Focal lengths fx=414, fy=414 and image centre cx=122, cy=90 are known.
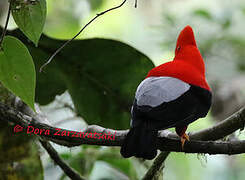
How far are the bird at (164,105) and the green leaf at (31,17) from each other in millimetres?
434

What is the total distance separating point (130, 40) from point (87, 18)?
75 cm

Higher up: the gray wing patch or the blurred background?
the gray wing patch

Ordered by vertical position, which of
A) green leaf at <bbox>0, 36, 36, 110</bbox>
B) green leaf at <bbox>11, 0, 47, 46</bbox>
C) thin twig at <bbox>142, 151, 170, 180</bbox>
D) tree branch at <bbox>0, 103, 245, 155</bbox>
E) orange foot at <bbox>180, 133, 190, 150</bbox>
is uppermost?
green leaf at <bbox>11, 0, 47, 46</bbox>

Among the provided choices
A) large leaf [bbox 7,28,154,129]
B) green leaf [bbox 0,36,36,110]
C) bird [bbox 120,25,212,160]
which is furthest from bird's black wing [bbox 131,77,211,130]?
large leaf [bbox 7,28,154,129]

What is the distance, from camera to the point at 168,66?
5.42 ft

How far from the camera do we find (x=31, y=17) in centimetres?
136

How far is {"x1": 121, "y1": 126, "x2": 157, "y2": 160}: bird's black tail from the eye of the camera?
1.40 meters

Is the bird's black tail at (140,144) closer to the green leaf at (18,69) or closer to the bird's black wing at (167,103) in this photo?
the bird's black wing at (167,103)

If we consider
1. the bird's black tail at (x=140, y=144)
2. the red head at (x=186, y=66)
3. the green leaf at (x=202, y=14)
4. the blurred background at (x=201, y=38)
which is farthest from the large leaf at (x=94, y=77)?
the green leaf at (x=202, y=14)

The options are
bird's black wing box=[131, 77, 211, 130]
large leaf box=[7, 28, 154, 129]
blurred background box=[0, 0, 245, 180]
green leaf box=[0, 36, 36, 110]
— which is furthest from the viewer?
blurred background box=[0, 0, 245, 180]

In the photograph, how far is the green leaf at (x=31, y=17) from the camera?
1.35 meters

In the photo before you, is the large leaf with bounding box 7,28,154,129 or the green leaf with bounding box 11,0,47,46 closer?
the green leaf with bounding box 11,0,47,46

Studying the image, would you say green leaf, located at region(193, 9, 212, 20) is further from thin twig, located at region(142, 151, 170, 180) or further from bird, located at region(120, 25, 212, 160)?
thin twig, located at region(142, 151, 170, 180)

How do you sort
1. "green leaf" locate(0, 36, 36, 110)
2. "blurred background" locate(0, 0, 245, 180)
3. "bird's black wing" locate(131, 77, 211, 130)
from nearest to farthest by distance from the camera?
"green leaf" locate(0, 36, 36, 110)
"bird's black wing" locate(131, 77, 211, 130)
"blurred background" locate(0, 0, 245, 180)
